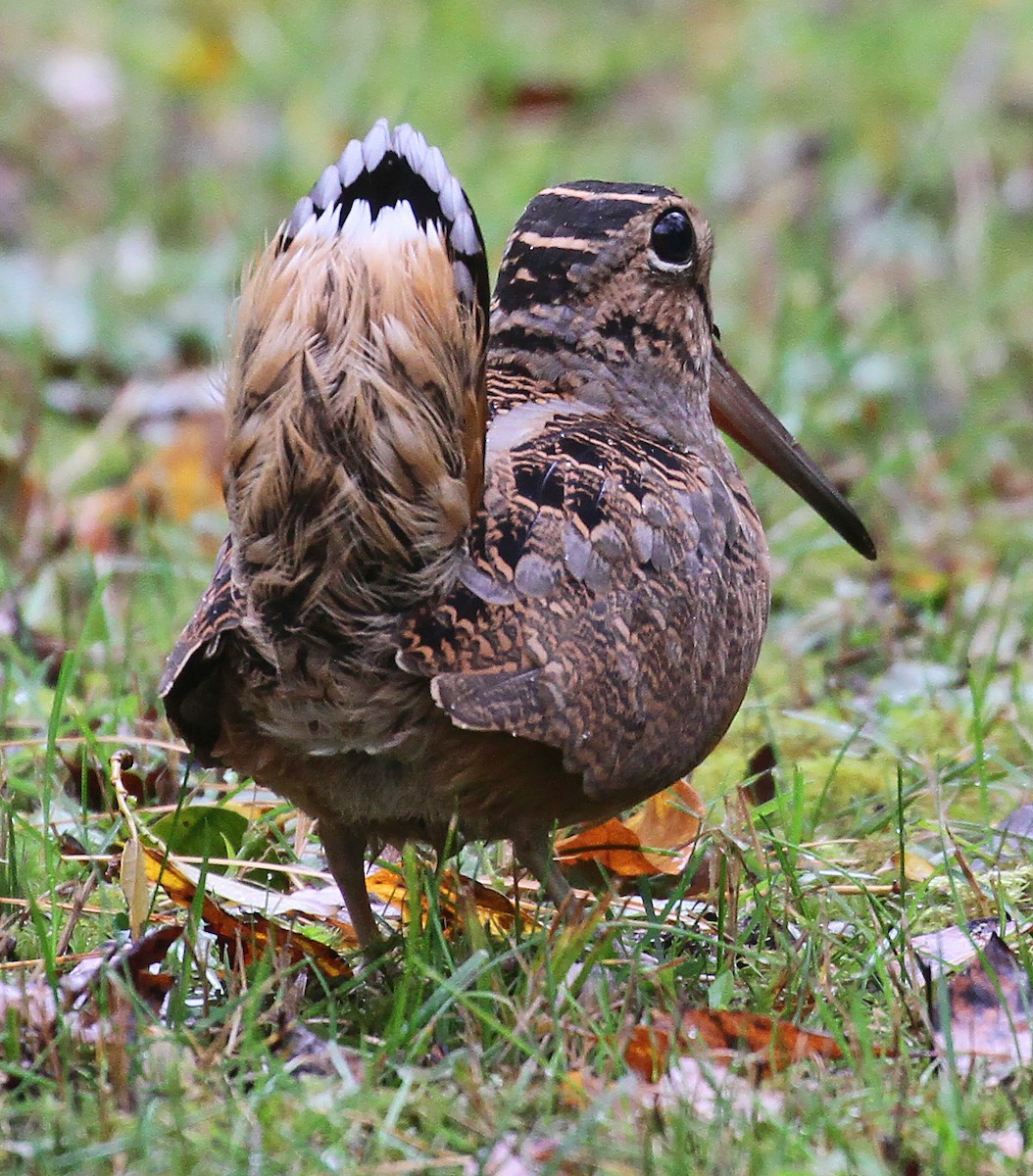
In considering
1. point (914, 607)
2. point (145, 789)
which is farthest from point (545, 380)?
point (914, 607)

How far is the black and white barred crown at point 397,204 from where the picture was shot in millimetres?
2961

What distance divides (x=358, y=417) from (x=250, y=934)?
34.9 inches

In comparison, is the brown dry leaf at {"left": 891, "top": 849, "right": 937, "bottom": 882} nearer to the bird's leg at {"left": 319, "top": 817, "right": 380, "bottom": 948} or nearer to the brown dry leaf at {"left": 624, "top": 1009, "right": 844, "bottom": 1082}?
the brown dry leaf at {"left": 624, "top": 1009, "right": 844, "bottom": 1082}

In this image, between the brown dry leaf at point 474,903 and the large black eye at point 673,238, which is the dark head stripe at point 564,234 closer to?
the large black eye at point 673,238

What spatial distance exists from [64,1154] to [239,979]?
61 centimetres

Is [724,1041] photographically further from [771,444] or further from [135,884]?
[771,444]

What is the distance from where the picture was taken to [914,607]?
515cm

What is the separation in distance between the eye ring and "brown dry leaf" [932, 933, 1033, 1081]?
134 cm

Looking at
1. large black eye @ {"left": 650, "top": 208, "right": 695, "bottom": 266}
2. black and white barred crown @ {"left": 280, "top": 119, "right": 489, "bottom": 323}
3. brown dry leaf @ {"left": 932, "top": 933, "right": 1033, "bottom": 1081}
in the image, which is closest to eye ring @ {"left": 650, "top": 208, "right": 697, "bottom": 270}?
large black eye @ {"left": 650, "top": 208, "right": 695, "bottom": 266}

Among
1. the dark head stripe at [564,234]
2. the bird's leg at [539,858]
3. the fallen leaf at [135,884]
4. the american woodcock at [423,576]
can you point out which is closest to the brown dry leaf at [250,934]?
the fallen leaf at [135,884]

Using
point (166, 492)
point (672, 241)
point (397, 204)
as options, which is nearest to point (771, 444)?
point (672, 241)

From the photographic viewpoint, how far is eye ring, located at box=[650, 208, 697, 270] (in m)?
3.57

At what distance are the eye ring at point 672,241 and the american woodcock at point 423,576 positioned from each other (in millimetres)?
456

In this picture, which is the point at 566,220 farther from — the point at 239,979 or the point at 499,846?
the point at 239,979
